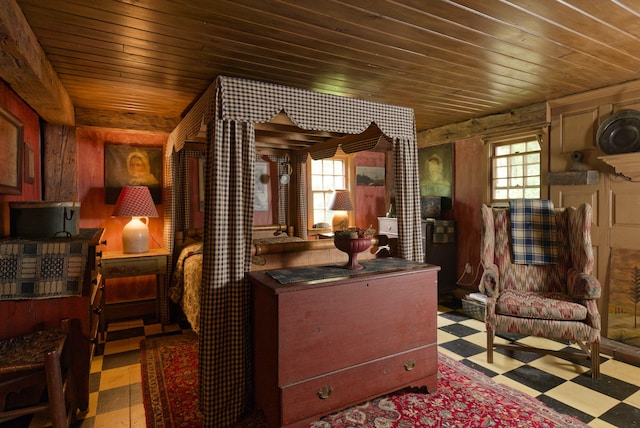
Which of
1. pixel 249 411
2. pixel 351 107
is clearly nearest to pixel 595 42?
pixel 351 107

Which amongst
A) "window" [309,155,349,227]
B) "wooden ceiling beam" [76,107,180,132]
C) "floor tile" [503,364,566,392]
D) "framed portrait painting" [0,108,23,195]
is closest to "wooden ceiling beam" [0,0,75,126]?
"framed portrait painting" [0,108,23,195]

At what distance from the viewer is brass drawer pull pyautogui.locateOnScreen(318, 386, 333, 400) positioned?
7.06 feet

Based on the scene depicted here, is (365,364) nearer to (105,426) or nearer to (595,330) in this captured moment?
(105,426)

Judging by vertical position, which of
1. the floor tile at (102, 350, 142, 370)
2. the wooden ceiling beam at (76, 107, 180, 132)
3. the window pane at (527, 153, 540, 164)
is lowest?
the floor tile at (102, 350, 142, 370)

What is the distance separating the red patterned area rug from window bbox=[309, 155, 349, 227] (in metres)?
3.57

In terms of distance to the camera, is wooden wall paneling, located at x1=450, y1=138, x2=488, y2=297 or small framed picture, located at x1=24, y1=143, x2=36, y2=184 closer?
small framed picture, located at x1=24, y1=143, x2=36, y2=184

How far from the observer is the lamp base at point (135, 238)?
3979 millimetres

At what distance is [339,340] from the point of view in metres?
2.22

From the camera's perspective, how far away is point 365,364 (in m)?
2.30

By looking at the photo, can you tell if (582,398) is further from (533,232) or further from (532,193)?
(532,193)

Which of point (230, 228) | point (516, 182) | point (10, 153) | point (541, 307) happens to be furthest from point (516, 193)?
point (10, 153)

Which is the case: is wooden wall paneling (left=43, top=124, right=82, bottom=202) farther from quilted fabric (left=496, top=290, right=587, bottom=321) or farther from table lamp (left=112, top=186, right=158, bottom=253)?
quilted fabric (left=496, top=290, right=587, bottom=321)

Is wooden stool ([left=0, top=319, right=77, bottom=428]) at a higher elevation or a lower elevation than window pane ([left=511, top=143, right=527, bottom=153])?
lower

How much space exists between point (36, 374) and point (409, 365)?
2.15 metres
